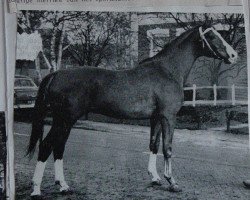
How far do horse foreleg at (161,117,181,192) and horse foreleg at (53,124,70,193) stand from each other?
317 millimetres

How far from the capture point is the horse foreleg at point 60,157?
1.47 metres

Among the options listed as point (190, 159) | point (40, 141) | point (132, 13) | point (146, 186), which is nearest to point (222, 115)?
point (190, 159)

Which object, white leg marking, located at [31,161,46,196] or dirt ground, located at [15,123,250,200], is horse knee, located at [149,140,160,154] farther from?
white leg marking, located at [31,161,46,196]

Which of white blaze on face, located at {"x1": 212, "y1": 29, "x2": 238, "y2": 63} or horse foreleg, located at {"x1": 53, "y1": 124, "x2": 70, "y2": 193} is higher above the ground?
white blaze on face, located at {"x1": 212, "y1": 29, "x2": 238, "y2": 63}

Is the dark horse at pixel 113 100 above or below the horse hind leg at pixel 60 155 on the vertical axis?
above

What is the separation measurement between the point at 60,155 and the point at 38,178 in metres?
0.10

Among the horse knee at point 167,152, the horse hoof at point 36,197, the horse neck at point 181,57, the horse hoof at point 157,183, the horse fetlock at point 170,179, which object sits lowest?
the horse hoof at point 36,197

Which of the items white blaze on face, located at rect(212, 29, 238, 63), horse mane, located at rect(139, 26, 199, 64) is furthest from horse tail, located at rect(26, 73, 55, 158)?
white blaze on face, located at rect(212, 29, 238, 63)

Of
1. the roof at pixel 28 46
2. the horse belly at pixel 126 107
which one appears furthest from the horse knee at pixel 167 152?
the roof at pixel 28 46

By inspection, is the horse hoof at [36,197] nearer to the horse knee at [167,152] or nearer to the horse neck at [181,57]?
the horse knee at [167,152]

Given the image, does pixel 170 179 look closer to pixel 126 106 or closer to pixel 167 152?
pixel 167 152

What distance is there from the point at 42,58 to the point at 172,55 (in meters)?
0.43

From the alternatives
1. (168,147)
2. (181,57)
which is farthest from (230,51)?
(168,147)

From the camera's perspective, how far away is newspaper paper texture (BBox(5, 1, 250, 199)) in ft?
4.85
